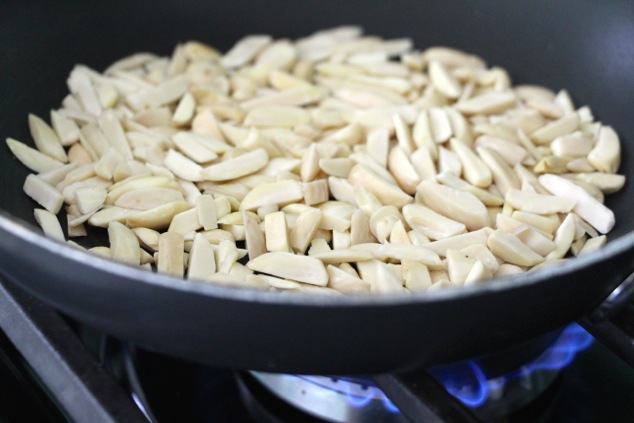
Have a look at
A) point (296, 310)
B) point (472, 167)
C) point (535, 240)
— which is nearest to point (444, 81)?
point (472, 167)

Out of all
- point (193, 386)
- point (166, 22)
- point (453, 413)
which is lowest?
point (193, 386)

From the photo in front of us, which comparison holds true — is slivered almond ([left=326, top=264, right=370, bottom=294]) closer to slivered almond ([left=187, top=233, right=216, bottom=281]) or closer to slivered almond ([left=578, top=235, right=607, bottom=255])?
slivered almond ([left=187, top=233, right=216, bottom=281])

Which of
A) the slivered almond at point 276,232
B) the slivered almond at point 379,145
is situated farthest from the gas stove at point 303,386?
the slivered almond at point 379,145

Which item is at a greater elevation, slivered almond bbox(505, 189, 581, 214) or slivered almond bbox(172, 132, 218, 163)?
slivered almond bbox(172, 132, 218, 163)

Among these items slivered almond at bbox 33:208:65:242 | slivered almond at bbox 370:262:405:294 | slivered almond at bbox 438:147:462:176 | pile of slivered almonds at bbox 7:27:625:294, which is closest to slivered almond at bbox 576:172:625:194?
pile of slivered almonds at bbox 7:27:625:294

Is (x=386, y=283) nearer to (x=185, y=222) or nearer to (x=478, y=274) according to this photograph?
(x=478, y=274)

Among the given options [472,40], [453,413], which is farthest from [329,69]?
[453,413]

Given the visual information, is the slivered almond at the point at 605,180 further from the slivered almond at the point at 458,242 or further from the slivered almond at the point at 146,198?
the slivered almond at the point at 146,198

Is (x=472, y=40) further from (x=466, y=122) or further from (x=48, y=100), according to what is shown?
(x=48, y=100)
